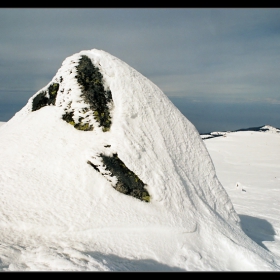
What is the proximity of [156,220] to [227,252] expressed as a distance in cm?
176

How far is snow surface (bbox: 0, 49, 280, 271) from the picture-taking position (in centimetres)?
464

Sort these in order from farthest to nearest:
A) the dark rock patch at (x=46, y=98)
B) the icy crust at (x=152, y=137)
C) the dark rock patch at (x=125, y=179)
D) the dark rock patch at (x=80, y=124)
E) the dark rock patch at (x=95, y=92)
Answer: the dark rock patch at (x=46, y=98), the dark rock patch at (x=95, y=92), the dark rock patch at (x=80, y=124), the icy crust at (x=152, y=137), the dark rock patch at (x=125, y=179)

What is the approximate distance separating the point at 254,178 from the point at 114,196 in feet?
54.6

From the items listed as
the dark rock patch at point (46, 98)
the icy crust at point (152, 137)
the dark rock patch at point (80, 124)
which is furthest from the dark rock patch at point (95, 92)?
the dark rock patch at point (46, 98)

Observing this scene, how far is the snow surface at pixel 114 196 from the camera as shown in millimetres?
4645

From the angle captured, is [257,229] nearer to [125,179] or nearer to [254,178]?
[125,179]

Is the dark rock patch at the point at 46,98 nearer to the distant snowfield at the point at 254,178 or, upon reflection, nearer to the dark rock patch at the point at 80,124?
the dark rock patch at the point at 80,124

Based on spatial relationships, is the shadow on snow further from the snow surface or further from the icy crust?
the snow surface

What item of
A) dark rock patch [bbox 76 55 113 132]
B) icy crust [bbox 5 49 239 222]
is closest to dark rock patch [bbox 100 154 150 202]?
icy crust [bbox 5 49 239 222]

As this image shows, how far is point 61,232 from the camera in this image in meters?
4.76

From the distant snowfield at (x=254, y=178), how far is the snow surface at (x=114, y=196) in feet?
10.5

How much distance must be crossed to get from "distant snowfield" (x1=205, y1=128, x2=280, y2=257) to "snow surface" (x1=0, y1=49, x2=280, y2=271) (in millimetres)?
3185

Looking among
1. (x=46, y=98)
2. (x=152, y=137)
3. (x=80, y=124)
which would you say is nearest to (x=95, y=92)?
(x=80, y=124)

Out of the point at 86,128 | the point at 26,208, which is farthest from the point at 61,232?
the point at 86,128
